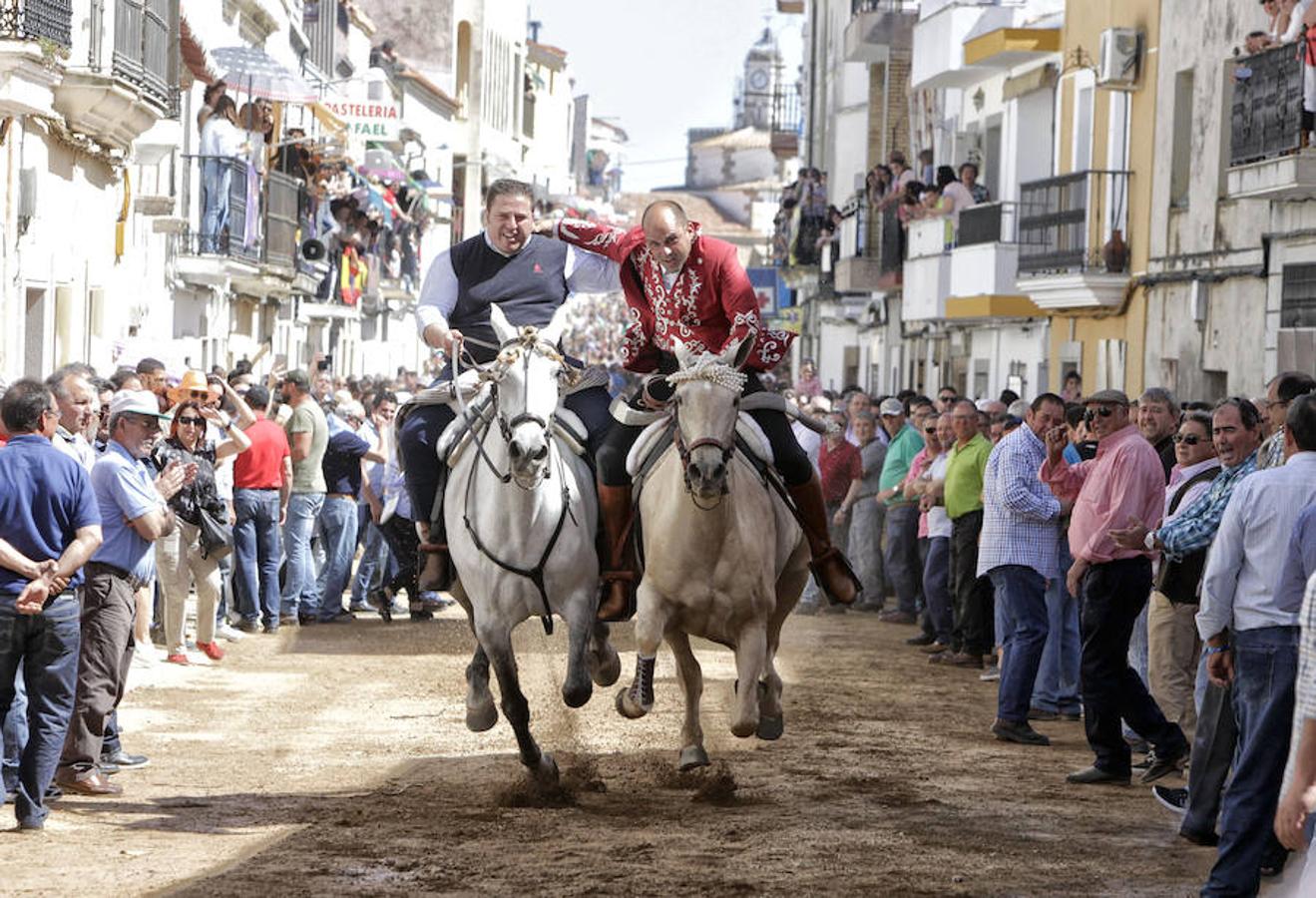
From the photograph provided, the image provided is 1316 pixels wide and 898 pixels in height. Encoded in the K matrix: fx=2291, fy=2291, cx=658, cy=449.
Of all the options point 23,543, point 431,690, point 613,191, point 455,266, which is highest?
point 613,191

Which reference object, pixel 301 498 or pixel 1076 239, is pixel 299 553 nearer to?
pixel 301 498

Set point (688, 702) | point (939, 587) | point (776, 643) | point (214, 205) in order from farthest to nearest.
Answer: point (214, 205)
point (939, 587)
point (776, 643)
point (688, 702)

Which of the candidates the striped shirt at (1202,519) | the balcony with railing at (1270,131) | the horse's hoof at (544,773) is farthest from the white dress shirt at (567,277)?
the balcony with railing at (1270,131)

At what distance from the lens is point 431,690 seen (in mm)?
15508

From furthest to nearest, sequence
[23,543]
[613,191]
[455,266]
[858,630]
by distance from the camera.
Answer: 1. [613,191]
2. [858,630]
3. [455,266]
4. [23,543]

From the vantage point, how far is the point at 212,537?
15836mm

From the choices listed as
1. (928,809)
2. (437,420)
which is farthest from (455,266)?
(928,809)

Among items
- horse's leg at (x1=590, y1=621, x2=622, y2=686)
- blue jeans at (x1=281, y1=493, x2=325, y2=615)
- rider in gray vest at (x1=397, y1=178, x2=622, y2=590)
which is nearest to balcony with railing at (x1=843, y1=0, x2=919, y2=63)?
blue jeans at (x1=281, y1=493, x2=325, y2=615)

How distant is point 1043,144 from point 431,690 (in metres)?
19.0

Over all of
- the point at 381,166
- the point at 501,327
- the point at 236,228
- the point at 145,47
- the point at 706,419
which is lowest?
the point at 706,419

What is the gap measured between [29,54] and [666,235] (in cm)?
999

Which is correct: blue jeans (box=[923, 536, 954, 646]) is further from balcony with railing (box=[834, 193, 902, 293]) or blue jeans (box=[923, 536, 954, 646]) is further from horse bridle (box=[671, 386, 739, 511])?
balcony with railing (box=[834, 193, 902, 293])

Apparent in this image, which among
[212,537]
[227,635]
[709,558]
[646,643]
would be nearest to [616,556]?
[646,643]

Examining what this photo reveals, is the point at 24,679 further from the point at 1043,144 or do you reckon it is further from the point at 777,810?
the point at 1043,144
